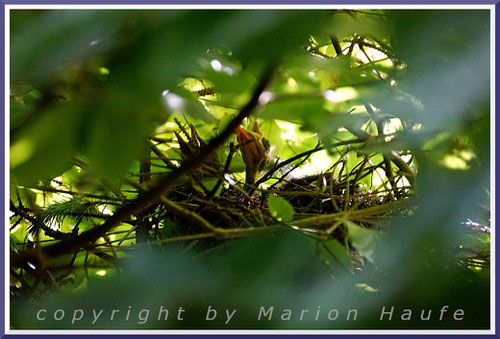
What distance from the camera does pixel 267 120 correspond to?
382 millimetres

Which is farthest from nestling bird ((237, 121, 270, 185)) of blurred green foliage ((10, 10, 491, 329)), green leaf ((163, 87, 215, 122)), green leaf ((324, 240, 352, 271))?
green leaf ((163, 87, 215, 122))

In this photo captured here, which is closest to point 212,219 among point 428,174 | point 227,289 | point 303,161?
point 303,161

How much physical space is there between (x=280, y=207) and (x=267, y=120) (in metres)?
0.12

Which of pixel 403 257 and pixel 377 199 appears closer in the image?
pixel 403 257

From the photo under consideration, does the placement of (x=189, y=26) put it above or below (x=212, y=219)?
below

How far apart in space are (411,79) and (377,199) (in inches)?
23.8

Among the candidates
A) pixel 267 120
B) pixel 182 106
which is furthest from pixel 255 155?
pixel 182 106

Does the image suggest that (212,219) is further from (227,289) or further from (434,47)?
(434,47)

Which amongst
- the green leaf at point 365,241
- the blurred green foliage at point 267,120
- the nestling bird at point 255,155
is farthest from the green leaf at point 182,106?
the nestling bird at point 255,155

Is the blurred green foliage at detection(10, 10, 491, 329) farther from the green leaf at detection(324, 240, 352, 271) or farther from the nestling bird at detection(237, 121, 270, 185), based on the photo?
the nestling bird at detection(237, 121, 270, 185)

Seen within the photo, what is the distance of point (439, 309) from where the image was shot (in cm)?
46

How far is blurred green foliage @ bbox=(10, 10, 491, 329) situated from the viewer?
162 mm

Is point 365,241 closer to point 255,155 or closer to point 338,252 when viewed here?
point 338,252

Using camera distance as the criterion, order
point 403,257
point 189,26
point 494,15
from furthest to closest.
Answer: point 403,257
point 494,15
point 189,26
